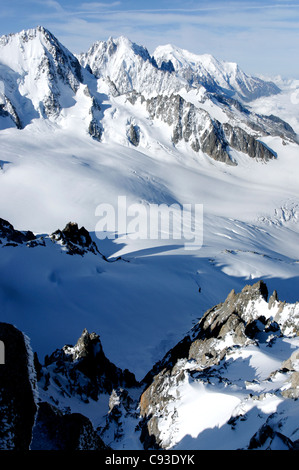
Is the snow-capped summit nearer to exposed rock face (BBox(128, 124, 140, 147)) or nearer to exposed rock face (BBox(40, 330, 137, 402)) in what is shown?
exposed rock face (BBox(128, 124, 140, 147))

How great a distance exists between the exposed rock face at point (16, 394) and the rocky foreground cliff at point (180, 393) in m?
0.02

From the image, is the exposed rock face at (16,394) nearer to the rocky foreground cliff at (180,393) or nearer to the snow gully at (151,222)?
the rocky foreground cliff at (180,393)

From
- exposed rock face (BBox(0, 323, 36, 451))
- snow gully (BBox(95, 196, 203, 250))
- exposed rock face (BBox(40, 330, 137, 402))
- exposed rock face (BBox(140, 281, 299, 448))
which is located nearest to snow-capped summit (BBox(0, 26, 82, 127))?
snow gully (BBox(95, 196, 203, 250))

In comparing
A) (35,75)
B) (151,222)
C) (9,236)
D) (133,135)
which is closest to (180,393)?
(9,236)

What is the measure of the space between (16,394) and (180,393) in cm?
1038

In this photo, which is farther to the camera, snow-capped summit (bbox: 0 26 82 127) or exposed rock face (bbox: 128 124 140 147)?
exposed rock face (bbox: 128 124 140 147)

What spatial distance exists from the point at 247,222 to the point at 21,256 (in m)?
98.2

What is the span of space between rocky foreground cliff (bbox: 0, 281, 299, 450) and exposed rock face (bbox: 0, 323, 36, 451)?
0.02 metres

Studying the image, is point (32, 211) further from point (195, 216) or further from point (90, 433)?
point (90, 433)

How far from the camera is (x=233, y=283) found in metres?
53.1

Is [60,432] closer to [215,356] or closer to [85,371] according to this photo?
[215,356]

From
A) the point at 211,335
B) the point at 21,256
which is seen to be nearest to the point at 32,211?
the point at 21,256

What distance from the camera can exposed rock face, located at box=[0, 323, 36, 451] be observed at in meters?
7.70

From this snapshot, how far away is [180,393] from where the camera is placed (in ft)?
53.5
